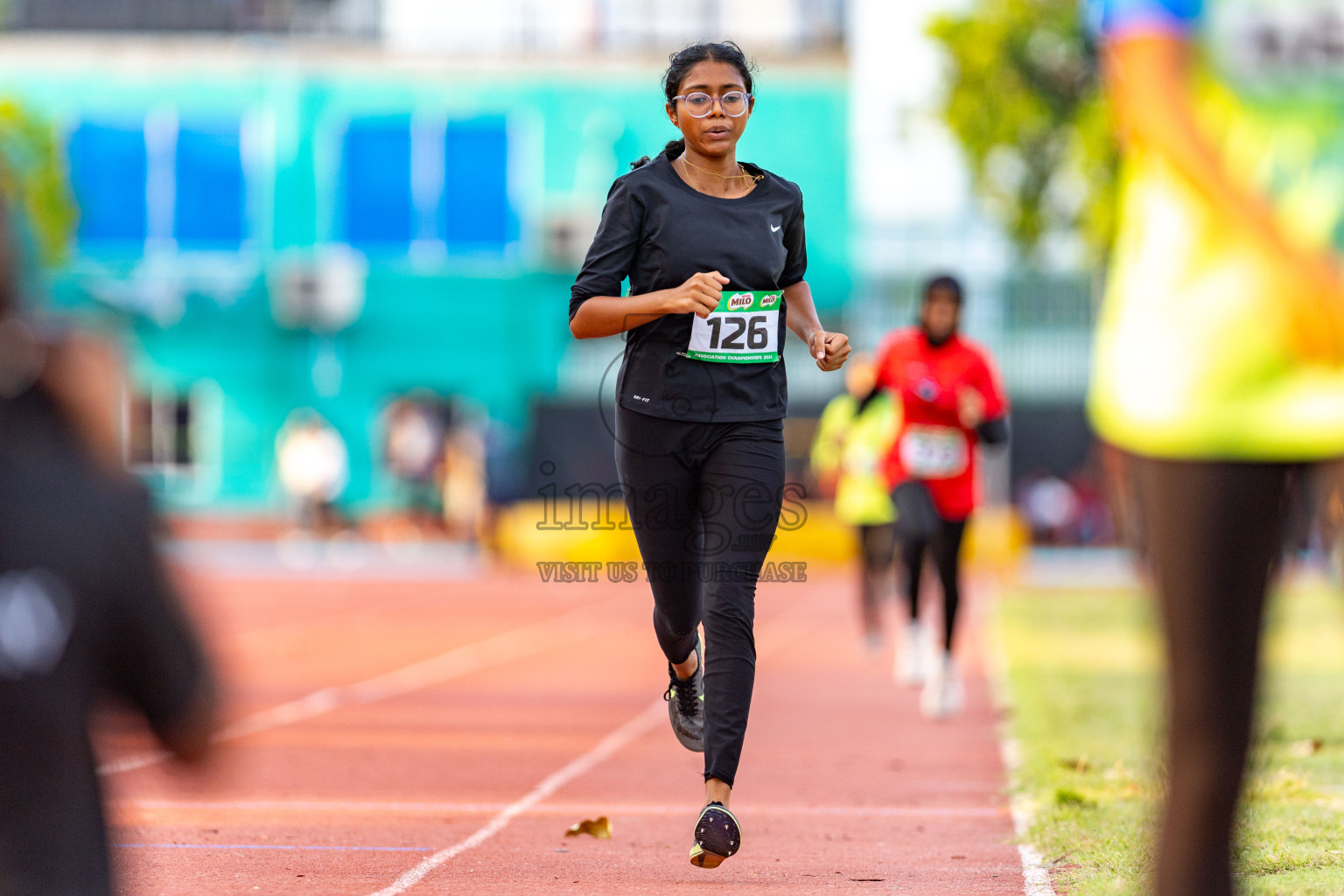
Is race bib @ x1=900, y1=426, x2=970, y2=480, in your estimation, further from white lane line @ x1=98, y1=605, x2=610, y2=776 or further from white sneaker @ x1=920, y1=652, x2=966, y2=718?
white lane line @ x1=98, y1=605, x2=610, y2=776

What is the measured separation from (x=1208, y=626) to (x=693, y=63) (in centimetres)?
280

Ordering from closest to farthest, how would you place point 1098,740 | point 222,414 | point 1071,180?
point 1098,740, point 1071,180, point 222,414

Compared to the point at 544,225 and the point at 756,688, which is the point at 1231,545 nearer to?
the point at 756,688

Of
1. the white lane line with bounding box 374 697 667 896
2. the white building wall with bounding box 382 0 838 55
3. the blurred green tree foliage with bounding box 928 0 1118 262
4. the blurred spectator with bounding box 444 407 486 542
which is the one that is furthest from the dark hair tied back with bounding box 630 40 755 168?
the white building wall with bounding box 382 0 838 55

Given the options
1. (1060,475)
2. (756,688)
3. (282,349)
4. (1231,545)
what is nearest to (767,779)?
(756,688)

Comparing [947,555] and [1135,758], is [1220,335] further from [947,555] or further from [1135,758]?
[947,555]

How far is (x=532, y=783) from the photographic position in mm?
7547

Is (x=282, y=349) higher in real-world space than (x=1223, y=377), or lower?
lower

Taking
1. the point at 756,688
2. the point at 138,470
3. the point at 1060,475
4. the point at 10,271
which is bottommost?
the point at 1060,475

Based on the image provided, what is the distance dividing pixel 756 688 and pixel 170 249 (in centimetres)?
2643

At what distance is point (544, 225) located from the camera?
35875mm

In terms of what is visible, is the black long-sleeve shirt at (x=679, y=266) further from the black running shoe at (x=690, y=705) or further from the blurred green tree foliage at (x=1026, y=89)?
the blurred green tree foliage at (x=1026, y=89)

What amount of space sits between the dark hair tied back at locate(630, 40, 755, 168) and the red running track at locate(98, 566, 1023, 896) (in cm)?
171

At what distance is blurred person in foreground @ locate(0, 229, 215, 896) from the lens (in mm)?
Result: 2293
